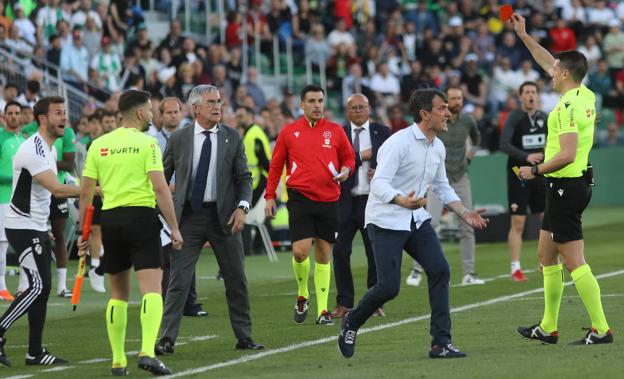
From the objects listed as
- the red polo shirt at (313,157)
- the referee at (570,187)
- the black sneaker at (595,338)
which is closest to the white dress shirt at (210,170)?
the red polo shirt at (313,157)

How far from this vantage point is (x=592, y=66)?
36344mm

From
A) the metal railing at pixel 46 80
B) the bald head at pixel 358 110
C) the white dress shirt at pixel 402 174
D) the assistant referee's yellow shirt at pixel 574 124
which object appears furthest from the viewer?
the metal railing at pixel 46 80

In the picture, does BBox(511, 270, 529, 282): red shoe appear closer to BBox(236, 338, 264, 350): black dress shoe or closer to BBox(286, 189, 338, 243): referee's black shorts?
BBox(286, 189, 338, 243): referee's black shorts

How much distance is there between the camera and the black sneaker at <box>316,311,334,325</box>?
1392 cm

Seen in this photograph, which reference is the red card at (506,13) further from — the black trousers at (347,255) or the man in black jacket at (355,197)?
the black trousers at (347,255)

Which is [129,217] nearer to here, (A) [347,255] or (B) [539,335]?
(B) [539,335]

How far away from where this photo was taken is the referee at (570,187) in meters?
11.5

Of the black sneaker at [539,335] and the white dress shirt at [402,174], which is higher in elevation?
the white dress shirt at [402,174]

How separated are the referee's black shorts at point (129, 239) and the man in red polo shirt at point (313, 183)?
3434 millimetres

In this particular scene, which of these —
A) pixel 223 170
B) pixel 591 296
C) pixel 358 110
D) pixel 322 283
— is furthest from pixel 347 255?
pixel 591 296

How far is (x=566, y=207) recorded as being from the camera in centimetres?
1166

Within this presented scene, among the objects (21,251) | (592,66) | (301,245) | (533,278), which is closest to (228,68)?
(592,66)

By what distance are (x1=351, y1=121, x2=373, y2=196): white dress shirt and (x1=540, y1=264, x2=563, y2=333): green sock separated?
10.6 feet

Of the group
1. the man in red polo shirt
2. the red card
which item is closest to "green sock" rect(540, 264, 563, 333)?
the red card
